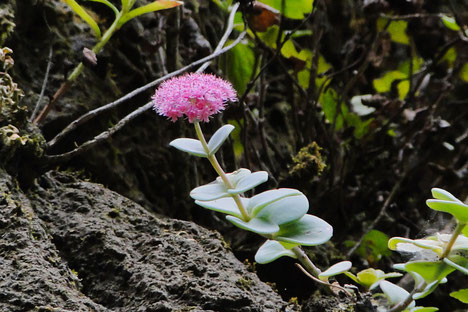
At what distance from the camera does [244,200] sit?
91cm

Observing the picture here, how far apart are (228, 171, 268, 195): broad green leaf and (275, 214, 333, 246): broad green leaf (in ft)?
0.30

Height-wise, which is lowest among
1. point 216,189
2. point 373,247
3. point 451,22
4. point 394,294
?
point 373,247

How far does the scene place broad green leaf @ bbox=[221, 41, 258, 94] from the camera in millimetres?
1746

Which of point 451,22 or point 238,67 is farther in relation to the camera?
point 451,22

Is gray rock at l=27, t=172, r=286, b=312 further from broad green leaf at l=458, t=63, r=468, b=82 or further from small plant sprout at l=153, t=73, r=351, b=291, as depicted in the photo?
broad green leaf at l=458, t=63, r=468, b=82

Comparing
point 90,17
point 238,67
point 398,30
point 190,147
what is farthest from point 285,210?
point 398,30

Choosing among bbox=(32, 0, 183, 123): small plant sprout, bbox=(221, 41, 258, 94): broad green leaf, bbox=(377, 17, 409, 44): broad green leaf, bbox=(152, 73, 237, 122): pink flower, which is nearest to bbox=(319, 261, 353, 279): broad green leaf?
bbox=(152, 73, 237, 122): pink flower

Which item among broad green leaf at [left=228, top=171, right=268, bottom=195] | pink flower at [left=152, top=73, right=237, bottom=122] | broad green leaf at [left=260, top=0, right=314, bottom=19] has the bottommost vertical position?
broad green leaf at [left=228, top=171, right=268, bottom=195]

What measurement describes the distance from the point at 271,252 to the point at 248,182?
0.42 feet

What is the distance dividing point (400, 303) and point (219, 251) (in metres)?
0.36

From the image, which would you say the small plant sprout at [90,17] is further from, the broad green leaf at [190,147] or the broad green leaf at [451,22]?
the broad green leaf at [451,22]

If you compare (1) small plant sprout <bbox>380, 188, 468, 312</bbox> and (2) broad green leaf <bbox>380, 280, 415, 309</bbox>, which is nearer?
(1) small plant sprout <bbox>380, 188, 468, 312</bbox>

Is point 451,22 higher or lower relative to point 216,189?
higher

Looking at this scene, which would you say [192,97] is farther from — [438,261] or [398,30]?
[398,30]
